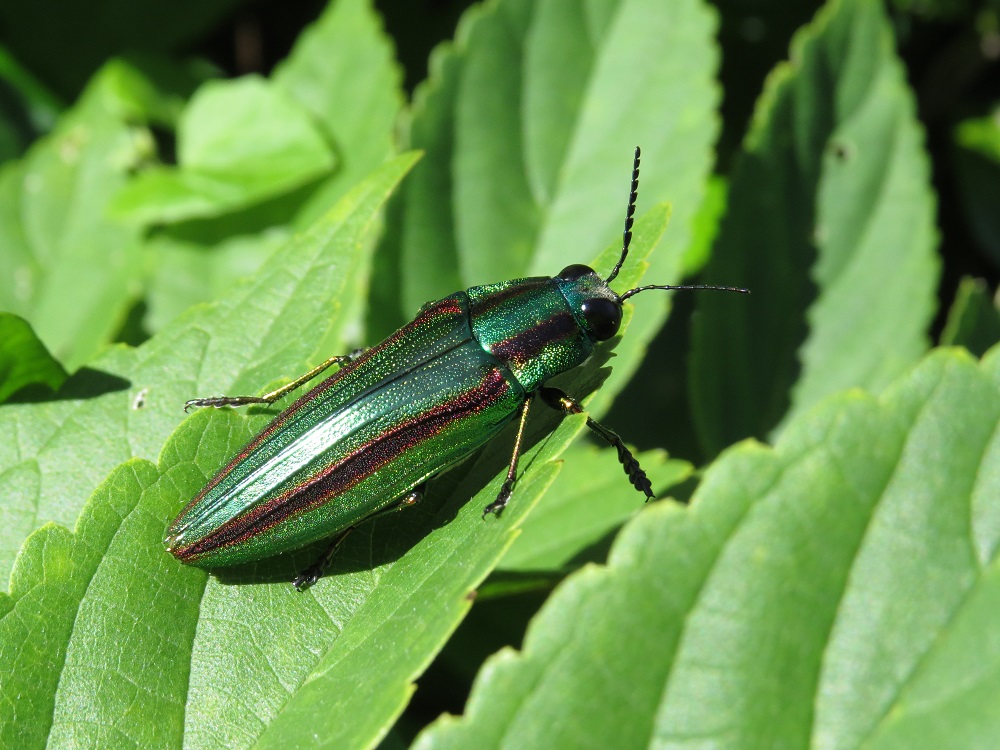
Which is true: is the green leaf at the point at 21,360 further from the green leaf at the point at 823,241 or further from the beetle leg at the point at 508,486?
the green leaf at the point at 823,241

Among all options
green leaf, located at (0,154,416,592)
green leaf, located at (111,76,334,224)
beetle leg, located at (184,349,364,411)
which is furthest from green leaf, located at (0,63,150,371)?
beetle leg, located at (184,349,364,411)

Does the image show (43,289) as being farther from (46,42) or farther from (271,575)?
(271,575)

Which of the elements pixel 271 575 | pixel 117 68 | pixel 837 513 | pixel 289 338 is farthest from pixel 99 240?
pixel 837 513


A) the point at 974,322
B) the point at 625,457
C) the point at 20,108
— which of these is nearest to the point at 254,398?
the point at 625,457

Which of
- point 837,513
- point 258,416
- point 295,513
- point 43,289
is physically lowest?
point 837,513

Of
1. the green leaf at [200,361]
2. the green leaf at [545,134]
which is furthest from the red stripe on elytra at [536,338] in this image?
the green leaf at [545,134]
